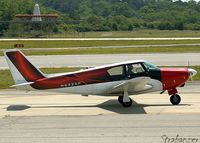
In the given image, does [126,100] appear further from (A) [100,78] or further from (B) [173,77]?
(B) [173,77]

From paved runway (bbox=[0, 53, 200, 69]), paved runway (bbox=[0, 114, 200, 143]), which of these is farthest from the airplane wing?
paved runway (bbox=[0, 53, 200, 69])

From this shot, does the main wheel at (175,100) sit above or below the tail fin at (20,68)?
below

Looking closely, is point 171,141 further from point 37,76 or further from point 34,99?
point 34,99

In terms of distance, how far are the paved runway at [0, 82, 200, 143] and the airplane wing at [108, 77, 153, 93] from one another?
0.61 meters

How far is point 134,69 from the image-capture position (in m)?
18.1

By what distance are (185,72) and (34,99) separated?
255 inches

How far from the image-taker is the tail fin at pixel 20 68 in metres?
18.1

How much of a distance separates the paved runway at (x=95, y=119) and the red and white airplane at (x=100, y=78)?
0.63 metres

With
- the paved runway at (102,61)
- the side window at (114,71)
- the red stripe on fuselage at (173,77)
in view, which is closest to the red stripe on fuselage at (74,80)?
the side window at (114,71)

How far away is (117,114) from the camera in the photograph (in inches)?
634

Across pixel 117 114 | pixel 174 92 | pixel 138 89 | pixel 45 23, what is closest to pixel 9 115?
pixel 117 114

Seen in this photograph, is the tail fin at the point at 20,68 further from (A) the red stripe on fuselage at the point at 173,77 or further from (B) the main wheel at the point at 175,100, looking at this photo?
(B) the main wheel at the point at 175,100

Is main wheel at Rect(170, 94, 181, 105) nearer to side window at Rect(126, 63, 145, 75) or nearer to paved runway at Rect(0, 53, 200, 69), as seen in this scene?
side window at Rect(126, 63, 145, 75)

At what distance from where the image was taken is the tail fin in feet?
59.4
